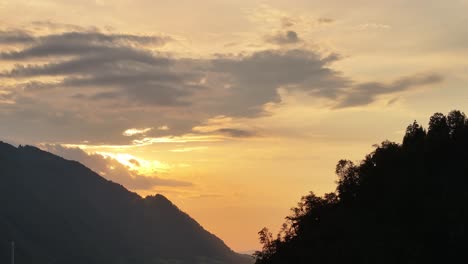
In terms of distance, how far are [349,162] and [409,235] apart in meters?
44.8

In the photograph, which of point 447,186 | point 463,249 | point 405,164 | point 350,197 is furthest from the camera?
point 350,197

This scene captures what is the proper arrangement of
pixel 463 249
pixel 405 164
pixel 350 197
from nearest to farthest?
pixel 463 249
pixel 405 164
pixel 350 197

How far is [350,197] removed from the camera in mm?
180500

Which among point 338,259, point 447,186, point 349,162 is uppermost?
point 349,162

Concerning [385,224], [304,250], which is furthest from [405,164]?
[304,250]

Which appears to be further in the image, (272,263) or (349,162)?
(349,162)

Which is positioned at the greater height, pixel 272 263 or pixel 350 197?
pixel 350 197

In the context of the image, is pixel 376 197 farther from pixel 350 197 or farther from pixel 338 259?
pixel 338 259

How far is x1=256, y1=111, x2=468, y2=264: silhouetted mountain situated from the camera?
141875 mm

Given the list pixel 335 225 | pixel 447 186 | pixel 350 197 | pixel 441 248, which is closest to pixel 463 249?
pixel 441 248

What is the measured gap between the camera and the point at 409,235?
146750 mm

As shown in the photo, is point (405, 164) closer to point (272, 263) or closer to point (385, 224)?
point (385, 224)

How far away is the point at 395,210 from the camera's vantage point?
157000mm

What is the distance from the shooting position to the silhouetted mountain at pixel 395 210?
142 meters
